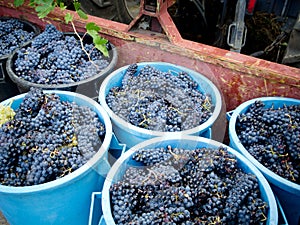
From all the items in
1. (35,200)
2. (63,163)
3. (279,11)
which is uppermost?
(279,11)

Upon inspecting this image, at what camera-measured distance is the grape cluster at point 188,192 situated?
4.67 feet

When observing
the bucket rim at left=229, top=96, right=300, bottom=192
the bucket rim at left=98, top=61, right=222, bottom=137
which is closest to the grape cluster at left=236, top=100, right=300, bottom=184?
the bucket rim at left=229, top=96, right=300, bottom=192

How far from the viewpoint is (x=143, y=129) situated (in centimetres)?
176

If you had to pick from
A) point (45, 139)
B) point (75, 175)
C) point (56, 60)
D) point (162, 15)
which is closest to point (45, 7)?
point (56, 60)

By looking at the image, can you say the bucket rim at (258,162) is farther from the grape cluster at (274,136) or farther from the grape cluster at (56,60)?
the grape cluster at (56,60)

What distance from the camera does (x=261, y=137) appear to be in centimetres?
171

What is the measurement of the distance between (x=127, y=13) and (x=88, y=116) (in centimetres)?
204

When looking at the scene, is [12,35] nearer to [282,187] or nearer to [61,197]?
[61,197]

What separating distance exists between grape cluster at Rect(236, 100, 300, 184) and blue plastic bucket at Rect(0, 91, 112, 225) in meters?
0.78

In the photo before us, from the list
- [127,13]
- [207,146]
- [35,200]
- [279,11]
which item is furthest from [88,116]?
[127,13]

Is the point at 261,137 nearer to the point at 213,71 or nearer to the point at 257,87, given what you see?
the point at 257,87

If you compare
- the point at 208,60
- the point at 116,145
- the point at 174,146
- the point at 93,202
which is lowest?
the point at 93,202

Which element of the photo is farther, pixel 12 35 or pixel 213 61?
pixel 12 35

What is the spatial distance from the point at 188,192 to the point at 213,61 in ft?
3.25
